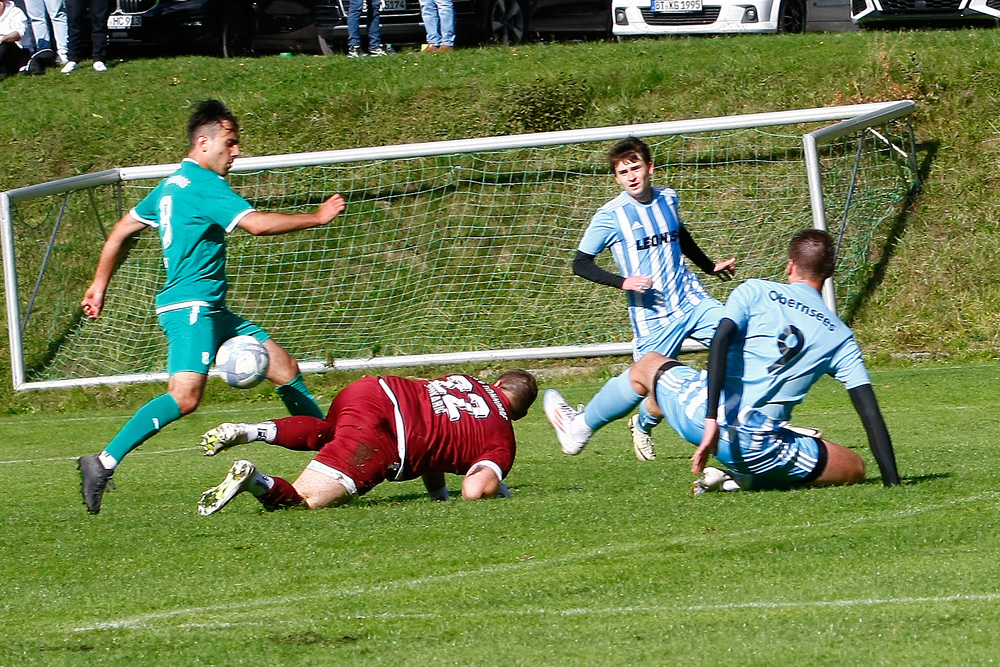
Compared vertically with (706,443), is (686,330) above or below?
below

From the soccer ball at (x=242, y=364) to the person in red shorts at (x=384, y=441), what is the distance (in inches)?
16.5

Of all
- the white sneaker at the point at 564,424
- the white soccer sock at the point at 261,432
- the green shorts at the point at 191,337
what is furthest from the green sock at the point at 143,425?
the white sneaker at the point at 564,424

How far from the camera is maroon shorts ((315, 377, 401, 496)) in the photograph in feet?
20.8

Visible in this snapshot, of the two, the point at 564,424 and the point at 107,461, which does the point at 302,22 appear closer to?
the point at 564,424

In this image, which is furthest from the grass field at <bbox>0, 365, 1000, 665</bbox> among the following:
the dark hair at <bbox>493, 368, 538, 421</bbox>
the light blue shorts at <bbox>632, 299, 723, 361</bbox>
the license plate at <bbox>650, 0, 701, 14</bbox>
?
the license plate at <bbox>650, 0, 701, 14</bbox>

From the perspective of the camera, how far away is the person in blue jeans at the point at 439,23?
663 inches

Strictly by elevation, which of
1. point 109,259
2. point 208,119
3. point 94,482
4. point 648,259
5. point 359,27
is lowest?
point 94,482

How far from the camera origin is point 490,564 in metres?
5.20

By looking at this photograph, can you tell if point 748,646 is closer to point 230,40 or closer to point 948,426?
point 948,426

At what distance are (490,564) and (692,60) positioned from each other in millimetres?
11330

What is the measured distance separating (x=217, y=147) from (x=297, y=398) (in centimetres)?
144

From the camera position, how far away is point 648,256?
816 centimetres

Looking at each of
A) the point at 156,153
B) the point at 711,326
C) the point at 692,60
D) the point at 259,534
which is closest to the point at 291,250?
the point at 156,153

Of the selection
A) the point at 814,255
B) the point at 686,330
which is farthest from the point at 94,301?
the point at 814,255
